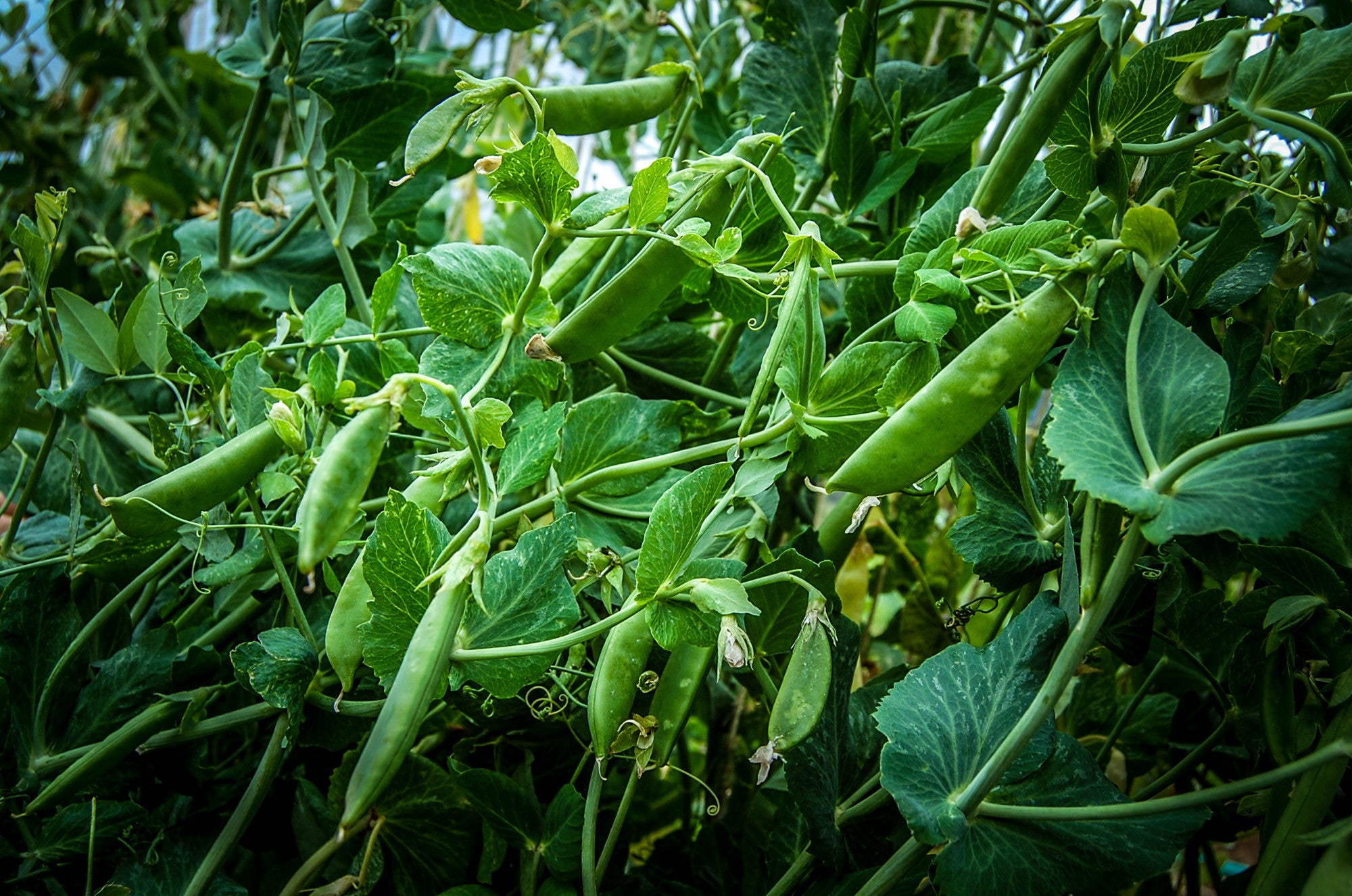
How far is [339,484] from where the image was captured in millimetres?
331

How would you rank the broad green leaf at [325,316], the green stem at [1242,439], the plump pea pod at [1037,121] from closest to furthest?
1. the green stem at [1242,439]
2. the plump pea pod at [1037,121]
3. the broad green leaf at [325,316]

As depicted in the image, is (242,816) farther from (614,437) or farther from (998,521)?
(998,521)

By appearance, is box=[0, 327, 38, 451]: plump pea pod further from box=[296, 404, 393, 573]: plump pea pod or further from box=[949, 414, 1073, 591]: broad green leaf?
box=[949, 414, 1073, 591]: broad green leaf

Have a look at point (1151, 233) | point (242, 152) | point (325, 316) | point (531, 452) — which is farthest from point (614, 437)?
point (242, 152)

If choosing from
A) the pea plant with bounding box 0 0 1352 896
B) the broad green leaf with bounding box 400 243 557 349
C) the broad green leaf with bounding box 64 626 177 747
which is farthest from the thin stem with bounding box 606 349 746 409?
the broad green leaf with bounding box 64 626 177 747

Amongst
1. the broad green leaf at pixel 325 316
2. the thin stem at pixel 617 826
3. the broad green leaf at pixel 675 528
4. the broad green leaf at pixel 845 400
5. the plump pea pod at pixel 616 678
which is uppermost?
the broad green leaf at pixel 325 316

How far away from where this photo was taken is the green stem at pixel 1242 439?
0.29 m

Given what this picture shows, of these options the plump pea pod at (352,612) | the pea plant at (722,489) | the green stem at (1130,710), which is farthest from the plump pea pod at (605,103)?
the green stem at (1130,710)

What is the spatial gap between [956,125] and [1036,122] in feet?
0.57

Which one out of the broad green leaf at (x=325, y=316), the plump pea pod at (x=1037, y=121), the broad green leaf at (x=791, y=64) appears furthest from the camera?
the broad green leaf at (x=791, y=64)

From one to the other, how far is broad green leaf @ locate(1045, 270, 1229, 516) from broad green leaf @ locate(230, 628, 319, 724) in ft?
1.27

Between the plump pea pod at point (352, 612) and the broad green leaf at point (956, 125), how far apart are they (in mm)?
400

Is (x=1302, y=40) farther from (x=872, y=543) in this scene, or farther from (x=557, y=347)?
(x=872, y=543)

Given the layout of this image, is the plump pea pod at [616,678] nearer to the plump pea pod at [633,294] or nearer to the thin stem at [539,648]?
the thin stem at [539,648]
